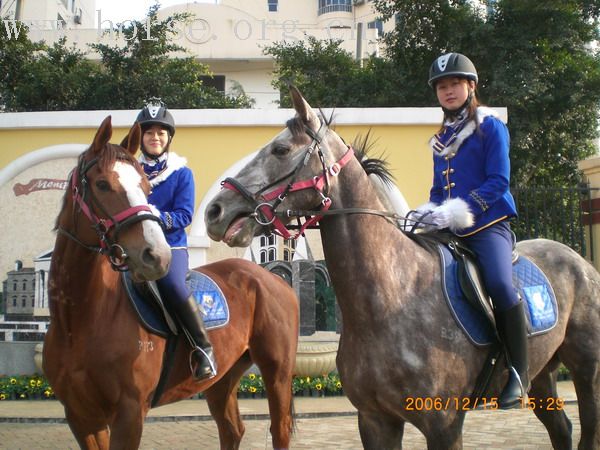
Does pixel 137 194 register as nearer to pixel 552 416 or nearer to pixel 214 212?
Result: pixel 214 212

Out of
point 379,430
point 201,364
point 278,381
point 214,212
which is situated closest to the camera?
point 214,212

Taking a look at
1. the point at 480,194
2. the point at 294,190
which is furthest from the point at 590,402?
the point at 294,190

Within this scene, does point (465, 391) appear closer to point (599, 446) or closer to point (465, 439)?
point (599, 446)

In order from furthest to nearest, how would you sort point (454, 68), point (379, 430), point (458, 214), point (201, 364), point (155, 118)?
point (155, 118) → point (201, 364) → point (454, 68) → point (458, 214) → point (379, 430)

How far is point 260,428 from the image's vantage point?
821 centimetres

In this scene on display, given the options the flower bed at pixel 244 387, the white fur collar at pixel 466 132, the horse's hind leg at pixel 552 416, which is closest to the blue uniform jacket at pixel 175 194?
the white fur collar at pixel 466 132

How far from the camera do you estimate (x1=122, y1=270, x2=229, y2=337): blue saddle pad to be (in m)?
4.62

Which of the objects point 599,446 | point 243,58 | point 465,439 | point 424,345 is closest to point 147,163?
point 424,345

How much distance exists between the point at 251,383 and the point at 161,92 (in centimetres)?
1356

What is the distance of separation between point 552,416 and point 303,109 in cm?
298

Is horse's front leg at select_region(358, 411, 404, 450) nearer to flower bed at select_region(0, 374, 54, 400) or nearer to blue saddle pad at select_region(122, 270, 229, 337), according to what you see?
blue saddle pad at select_region(122, 270, 229, 337)

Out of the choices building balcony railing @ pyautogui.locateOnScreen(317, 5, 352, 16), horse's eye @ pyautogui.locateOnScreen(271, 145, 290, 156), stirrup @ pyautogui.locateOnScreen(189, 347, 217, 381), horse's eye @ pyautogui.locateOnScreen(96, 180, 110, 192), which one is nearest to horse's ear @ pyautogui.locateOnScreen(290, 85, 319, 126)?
horse's eye @ pyautogui.locateOnScreen(271, 145, 290, 156)

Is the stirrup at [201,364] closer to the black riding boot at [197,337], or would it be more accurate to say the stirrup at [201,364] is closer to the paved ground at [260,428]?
the black riding boot at [197,337]

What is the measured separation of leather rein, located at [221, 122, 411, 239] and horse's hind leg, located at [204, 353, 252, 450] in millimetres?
2885
